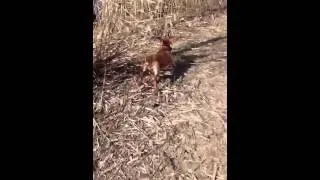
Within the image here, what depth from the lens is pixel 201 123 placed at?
1.94 m

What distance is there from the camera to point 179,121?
1946 mm

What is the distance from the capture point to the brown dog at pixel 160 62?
198 cm

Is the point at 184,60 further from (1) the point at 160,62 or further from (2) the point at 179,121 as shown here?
(2) the point at 179,121

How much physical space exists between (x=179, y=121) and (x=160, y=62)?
0.26m

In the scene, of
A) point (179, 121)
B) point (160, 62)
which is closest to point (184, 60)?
point (160, 62)

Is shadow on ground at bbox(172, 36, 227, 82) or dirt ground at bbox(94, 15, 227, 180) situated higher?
shadow on ground at bbox(172, 36, 227, 82)

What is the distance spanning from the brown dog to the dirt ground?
0.03m

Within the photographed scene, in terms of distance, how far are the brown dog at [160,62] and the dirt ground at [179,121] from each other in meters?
0.03

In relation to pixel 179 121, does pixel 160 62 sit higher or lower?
higher

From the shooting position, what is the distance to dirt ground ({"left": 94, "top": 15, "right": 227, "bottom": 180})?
6.31 feet
